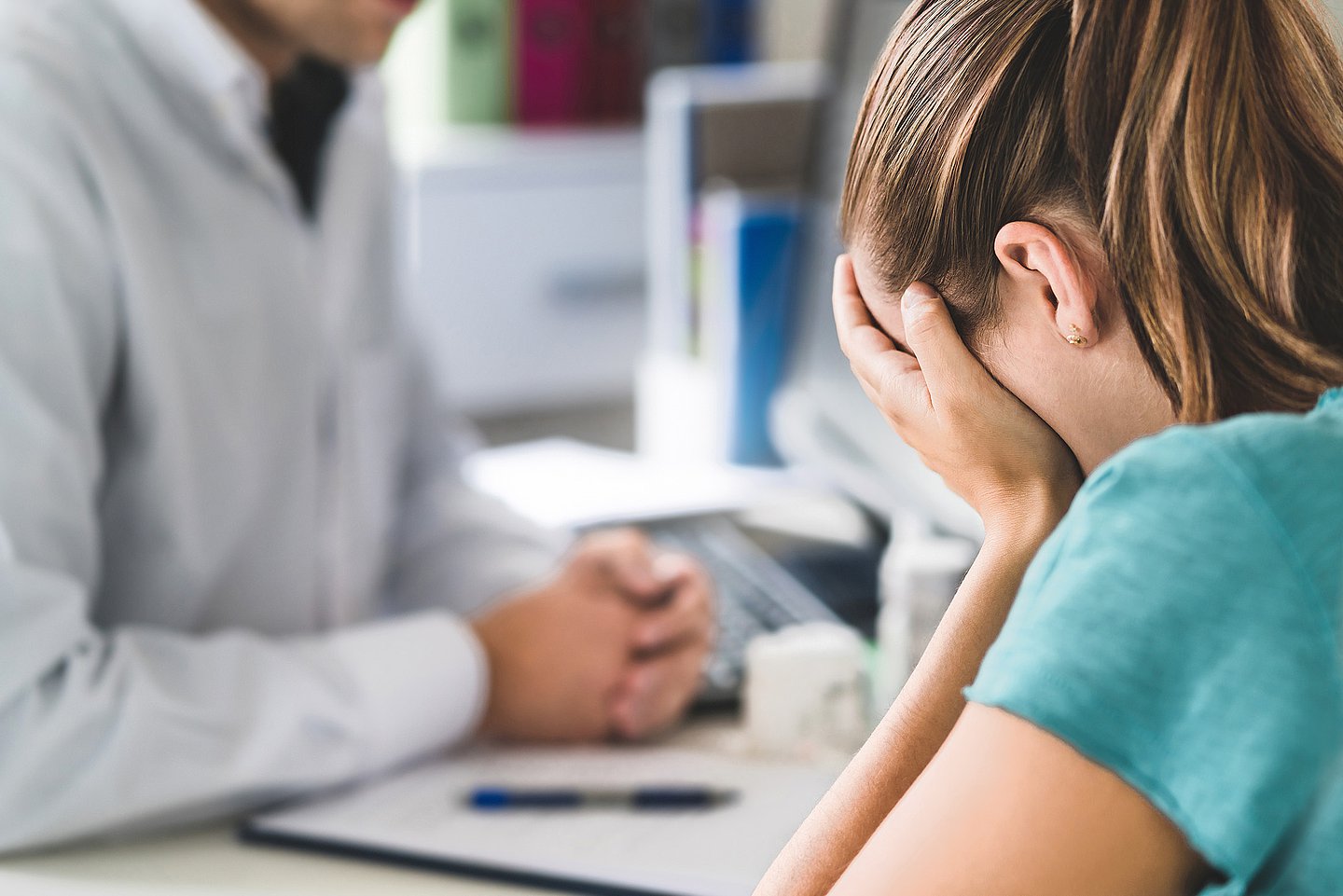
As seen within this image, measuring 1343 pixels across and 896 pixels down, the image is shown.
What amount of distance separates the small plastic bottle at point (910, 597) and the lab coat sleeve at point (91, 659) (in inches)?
10.9

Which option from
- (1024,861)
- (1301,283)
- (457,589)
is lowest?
(457,589)

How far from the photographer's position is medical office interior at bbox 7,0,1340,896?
793 millimetres

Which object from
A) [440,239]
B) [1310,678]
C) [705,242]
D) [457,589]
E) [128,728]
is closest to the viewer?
[1310,678]

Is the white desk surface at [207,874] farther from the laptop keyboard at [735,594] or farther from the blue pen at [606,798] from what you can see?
the laptop keyboard at [735,594]

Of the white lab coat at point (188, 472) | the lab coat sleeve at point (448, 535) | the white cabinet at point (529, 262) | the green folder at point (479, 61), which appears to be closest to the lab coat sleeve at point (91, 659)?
the white lab coat at point (188, 472)

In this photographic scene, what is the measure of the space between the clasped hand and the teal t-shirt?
600mm

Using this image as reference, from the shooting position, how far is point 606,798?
32.8 inches

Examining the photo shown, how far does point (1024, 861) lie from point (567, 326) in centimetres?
190

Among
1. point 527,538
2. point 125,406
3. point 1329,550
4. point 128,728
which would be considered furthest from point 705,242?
point 1329,550

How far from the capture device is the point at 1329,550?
0.38m

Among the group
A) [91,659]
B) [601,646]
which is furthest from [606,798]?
[91,659]

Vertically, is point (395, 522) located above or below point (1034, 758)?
below

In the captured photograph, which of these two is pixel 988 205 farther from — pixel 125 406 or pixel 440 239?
pixel 440 239

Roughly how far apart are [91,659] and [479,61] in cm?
155
